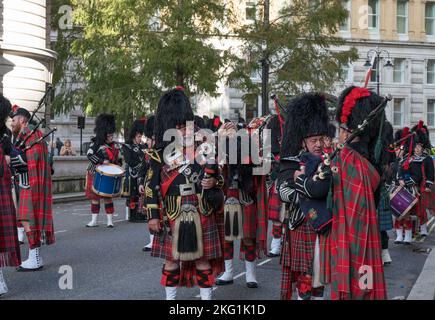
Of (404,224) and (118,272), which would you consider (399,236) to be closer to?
(404,224)

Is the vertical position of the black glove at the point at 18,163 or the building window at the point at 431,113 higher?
the building window at the point at 431,113

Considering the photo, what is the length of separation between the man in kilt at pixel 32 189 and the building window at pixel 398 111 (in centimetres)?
4250

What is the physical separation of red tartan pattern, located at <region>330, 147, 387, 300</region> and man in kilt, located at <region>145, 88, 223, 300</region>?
1.43 meters

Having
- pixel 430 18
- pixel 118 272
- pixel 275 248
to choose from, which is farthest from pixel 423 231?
pixel 430 18

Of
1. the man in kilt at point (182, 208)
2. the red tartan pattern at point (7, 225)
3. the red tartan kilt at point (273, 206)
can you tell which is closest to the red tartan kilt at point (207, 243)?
the man in kilt at point (182, 208)

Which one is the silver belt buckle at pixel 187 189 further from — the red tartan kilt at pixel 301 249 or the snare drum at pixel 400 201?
the snare drum at pixel 400 201

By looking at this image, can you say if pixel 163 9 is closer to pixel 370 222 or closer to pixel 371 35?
pixel 370 222

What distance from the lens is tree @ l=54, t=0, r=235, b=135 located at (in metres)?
23.0

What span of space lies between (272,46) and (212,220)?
1906 cm

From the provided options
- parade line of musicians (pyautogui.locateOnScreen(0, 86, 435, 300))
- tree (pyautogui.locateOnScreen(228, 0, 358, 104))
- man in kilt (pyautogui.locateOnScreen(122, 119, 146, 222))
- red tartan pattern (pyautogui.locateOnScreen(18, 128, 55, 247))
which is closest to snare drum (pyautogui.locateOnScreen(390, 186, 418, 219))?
parade line of musicians (pyautogui.locateOnScreen(0, 86, 435, 300))

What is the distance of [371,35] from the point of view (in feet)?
160

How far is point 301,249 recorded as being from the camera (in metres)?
5.96

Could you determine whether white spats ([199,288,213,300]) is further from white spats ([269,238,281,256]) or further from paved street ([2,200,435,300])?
white spats ([269,238,281,256])

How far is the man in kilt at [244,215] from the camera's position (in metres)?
8.09
